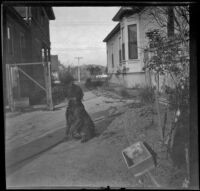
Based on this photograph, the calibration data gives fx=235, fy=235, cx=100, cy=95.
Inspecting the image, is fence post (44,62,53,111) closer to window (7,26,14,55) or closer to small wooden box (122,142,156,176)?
window (7,26,14,55)

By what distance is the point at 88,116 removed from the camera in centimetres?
313

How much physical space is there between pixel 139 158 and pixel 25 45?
6.98ft

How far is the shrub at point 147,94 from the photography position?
3250mm

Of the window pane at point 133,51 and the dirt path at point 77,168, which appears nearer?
the dirt path at point 77,168

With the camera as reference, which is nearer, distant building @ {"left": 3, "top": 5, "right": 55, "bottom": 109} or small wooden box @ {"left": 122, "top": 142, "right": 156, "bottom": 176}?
distant building @ {"left": 3, "top": 5, "right": 55, "bottom": 109}

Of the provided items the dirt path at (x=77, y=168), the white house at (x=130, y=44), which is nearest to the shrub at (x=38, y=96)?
the dirt path at (x=77, y=168)

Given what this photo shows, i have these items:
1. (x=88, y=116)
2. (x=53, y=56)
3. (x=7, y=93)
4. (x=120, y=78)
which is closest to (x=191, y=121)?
(x=120, y=78)

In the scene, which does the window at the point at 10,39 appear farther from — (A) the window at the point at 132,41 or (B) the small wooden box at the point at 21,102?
(A) the window at the point at 132,41

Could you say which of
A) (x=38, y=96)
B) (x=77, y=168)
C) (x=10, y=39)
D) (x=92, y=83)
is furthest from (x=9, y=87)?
(x=77, y=168)

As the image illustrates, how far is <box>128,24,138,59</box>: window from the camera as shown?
10.3 ft

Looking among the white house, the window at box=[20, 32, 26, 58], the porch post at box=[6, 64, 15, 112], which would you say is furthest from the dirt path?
the window at box=[20, 32, 26, 58]

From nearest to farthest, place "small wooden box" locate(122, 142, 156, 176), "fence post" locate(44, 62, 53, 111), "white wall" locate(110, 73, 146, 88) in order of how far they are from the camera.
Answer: "small wooden box" locate(122, 142, 156, 176) < "fence post" locate(44, 62, 53, 111) < "white wall" locate(110, 73, 146, 88)

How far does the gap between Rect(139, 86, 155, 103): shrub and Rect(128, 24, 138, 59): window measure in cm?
47

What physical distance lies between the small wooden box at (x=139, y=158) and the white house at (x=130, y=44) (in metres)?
0.86
